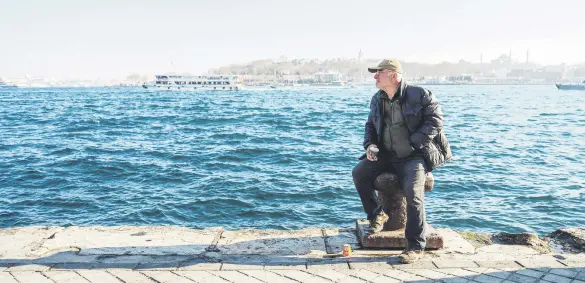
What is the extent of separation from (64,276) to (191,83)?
110 meters

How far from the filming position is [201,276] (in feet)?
12.9

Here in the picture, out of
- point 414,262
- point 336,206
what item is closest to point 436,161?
point 414,262

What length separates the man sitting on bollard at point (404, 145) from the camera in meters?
4.30

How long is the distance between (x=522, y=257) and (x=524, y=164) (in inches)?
526

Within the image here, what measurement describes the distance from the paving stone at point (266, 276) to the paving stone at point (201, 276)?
0.25 metres

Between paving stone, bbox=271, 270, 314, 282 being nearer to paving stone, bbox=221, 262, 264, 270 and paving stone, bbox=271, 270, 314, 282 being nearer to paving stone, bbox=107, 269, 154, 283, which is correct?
paving stone, bbox=221, 262, 264, 270

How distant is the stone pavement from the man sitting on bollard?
38cm

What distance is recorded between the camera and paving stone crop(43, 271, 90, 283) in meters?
3.82

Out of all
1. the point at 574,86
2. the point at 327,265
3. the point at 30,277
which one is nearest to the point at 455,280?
the point at 327,265

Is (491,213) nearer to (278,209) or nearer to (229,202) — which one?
(278,209)

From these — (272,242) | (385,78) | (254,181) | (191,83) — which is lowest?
(254,181)

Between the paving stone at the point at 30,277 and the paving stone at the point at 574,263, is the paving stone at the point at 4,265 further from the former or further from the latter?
the paving stone at the point at 574,263

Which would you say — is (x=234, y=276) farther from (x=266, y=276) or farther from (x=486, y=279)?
(x=486, y=279)

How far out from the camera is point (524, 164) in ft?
53.5
